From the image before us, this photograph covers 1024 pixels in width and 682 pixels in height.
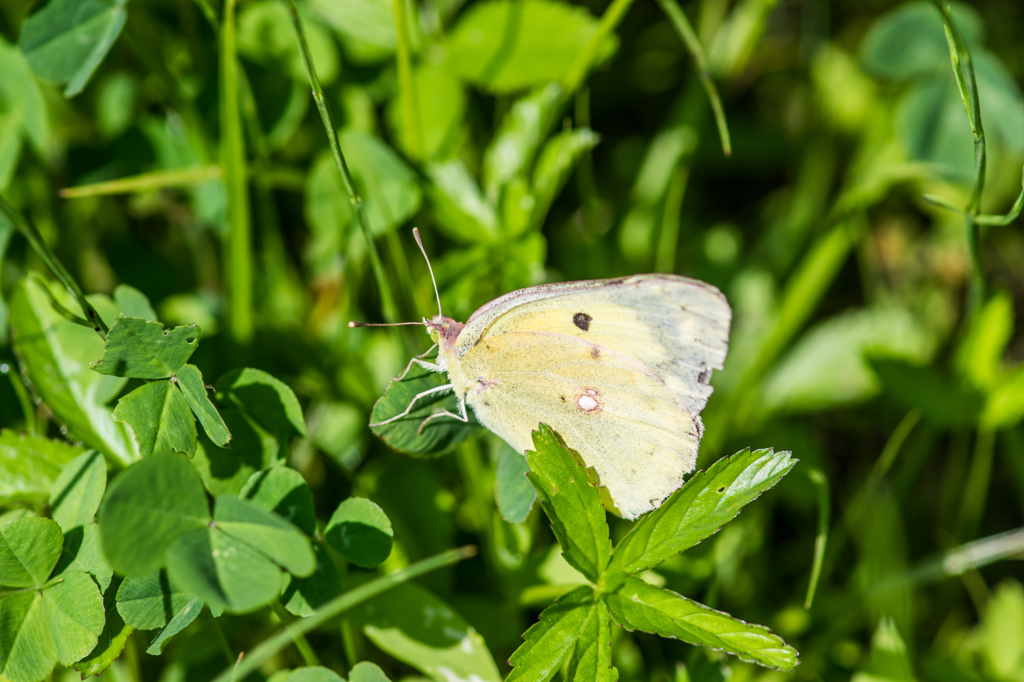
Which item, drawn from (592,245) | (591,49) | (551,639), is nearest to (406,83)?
(591,49)

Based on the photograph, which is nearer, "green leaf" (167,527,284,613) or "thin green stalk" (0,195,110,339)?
"green leaf" (167,527,284,613)

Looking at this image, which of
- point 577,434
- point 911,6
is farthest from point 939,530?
point 911,6

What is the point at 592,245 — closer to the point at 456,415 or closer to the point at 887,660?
the point at 456,415

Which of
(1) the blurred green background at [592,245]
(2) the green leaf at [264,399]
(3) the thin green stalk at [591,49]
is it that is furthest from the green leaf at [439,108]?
(2) the green leaf at [264,399]

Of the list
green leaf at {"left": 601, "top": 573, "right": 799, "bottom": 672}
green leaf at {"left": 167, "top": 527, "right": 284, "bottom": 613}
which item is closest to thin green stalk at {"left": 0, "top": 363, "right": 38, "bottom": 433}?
green leaf at {"left": 167, "top": 527, "right": 284, "bottom": 613}

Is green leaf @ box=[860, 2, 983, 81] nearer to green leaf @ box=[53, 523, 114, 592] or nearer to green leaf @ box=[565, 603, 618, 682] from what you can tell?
green leaf @ box=[565, 603, 618, 682]
